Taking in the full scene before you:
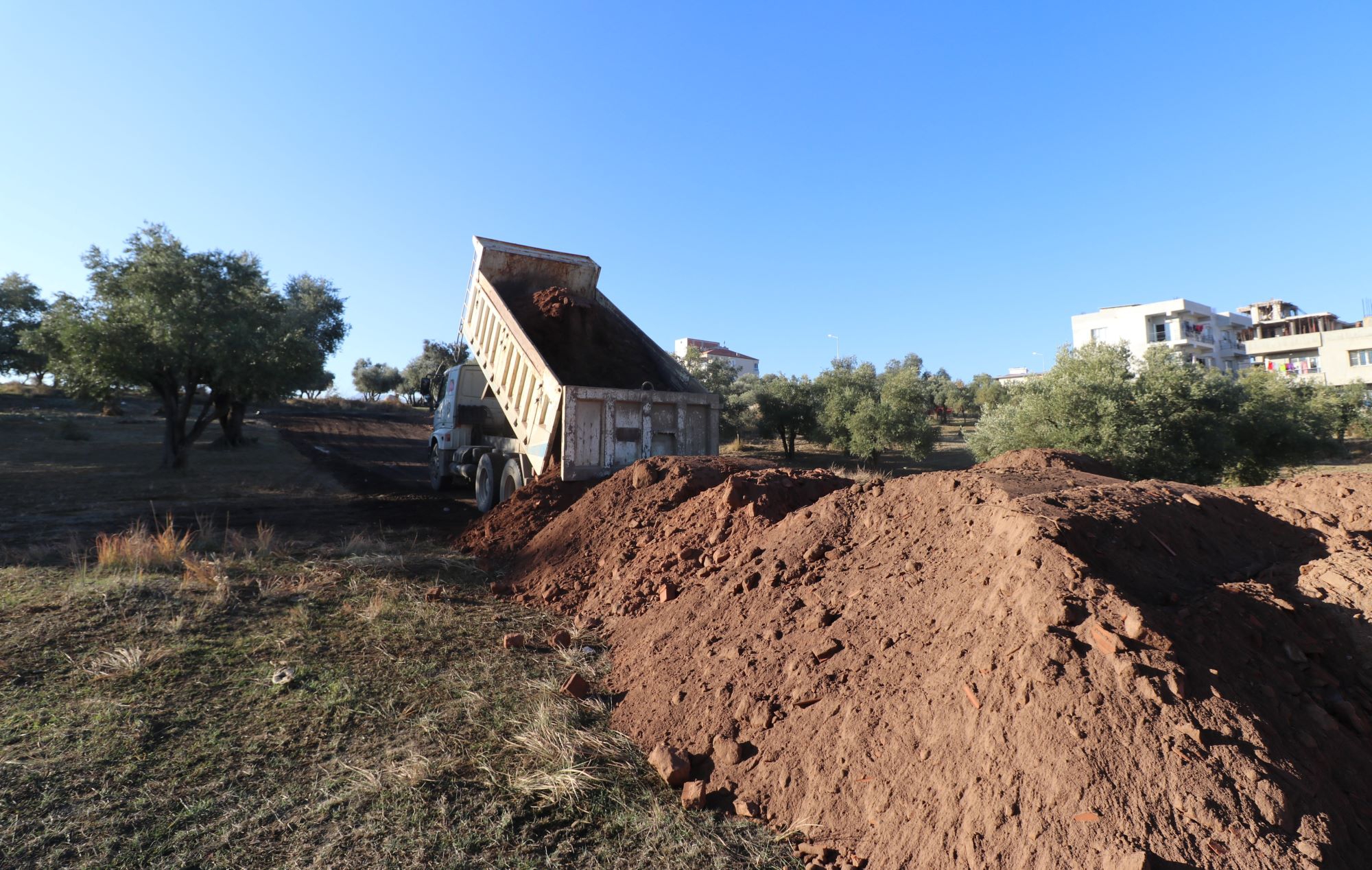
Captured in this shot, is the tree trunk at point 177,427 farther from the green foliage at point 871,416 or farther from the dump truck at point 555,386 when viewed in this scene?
the green foliage at point 871,416

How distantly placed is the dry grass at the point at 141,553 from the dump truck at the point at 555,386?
419cm

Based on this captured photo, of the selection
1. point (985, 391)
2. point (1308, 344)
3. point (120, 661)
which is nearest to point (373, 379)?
point (985, 391)

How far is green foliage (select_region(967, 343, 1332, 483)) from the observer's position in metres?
14.3

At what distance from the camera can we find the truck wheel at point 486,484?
36.8 ft

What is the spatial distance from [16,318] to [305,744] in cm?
4599

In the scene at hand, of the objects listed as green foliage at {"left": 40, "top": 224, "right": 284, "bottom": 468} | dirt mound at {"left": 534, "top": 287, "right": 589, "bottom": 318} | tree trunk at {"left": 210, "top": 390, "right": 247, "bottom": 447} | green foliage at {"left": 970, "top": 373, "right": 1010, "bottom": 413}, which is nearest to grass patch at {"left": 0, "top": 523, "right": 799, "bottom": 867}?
dirt mound at {"left": 534, "top": 287, "right": 589, "bottom": 318}

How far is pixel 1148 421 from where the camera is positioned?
14.2 metres

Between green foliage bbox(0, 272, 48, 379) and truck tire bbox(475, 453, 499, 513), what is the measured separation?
35814mm

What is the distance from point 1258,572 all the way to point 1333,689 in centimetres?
140

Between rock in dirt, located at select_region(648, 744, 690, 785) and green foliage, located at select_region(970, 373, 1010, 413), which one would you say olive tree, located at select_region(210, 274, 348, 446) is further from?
green foliage, located at select_region(970, 373, 1010, 413)

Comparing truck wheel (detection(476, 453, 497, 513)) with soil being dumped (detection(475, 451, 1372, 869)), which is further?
truck wheel (detection(476, 453, 497, 513))

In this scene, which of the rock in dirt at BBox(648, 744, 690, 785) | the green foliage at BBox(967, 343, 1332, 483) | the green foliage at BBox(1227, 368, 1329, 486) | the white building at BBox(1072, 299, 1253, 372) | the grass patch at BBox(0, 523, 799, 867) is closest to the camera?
the grass patch at BBox(0, 523, 799, 867)

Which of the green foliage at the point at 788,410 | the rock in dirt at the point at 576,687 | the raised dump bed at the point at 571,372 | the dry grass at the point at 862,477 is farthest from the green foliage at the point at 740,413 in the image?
the rock in dirt at the point at 576,687

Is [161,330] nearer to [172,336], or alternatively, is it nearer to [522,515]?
[172,336]
